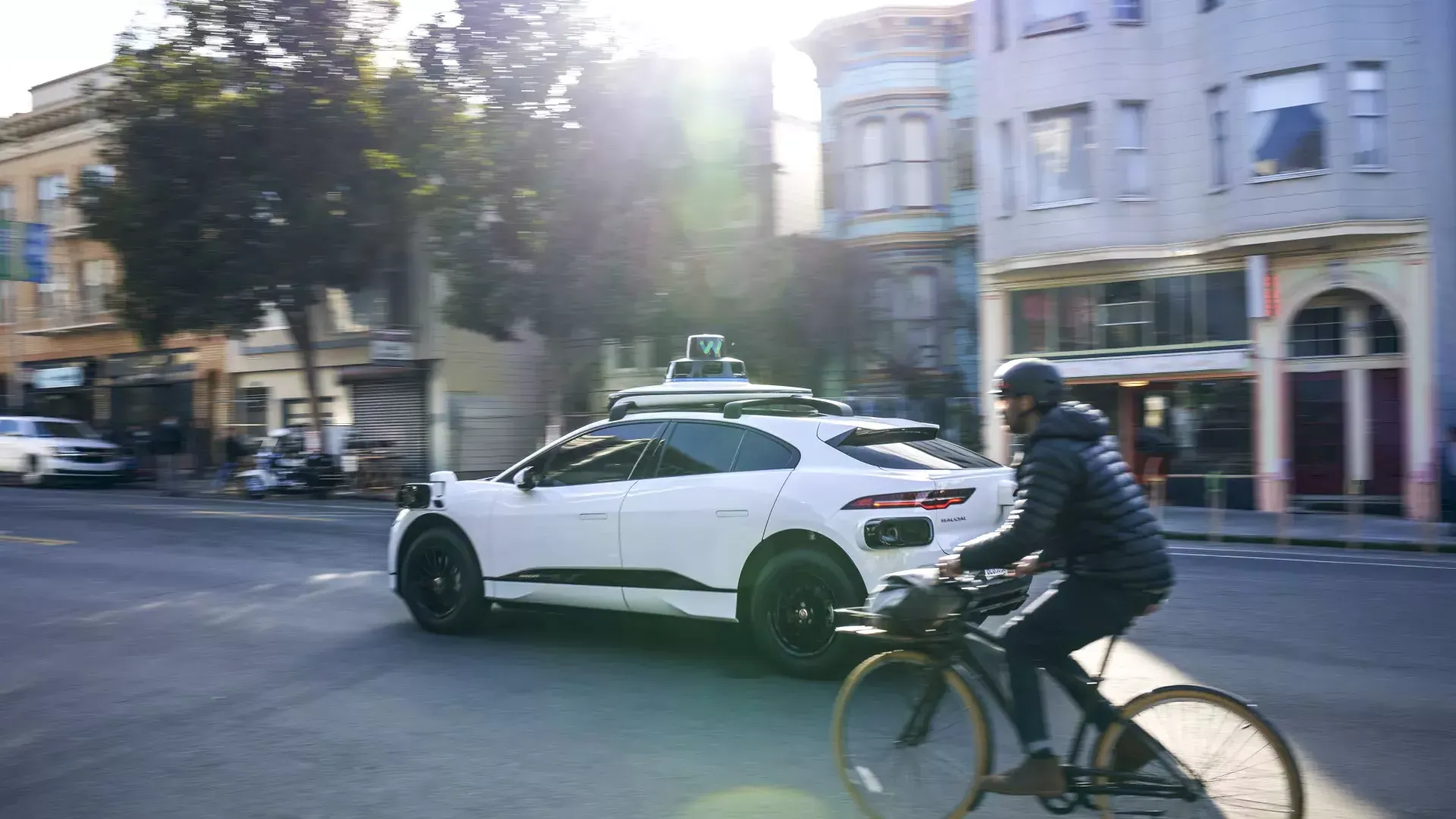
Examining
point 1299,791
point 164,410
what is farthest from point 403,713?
point 164,410

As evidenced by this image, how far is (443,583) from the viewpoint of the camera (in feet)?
29.1

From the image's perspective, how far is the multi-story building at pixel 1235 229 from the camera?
66.7 feet

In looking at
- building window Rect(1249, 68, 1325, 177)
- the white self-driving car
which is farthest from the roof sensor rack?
building window Rect(1249, 68, 1325, 177)

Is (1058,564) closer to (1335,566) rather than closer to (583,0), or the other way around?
(1335,566)

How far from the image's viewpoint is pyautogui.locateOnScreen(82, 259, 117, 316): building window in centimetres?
4150

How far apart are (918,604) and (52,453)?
30738mm

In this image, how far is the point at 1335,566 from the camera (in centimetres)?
1304

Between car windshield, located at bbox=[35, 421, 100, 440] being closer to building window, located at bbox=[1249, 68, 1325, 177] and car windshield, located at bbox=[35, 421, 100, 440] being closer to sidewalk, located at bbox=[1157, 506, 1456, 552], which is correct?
sidewalk, located at bbox=[1157, 506, 1456, 552]

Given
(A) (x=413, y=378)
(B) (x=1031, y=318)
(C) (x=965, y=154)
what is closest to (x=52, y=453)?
(A) (x=413, y=378)

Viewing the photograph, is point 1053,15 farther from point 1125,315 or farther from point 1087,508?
point 1087,508

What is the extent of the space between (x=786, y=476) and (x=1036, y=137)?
17.7m

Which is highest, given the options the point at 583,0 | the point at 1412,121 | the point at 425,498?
the point at 583,0

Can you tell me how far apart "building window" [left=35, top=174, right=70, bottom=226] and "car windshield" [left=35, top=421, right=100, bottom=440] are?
13800 mm

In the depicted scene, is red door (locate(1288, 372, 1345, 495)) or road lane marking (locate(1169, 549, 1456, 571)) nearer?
road lane marking (locate(1169, 549, 1456, 571))
